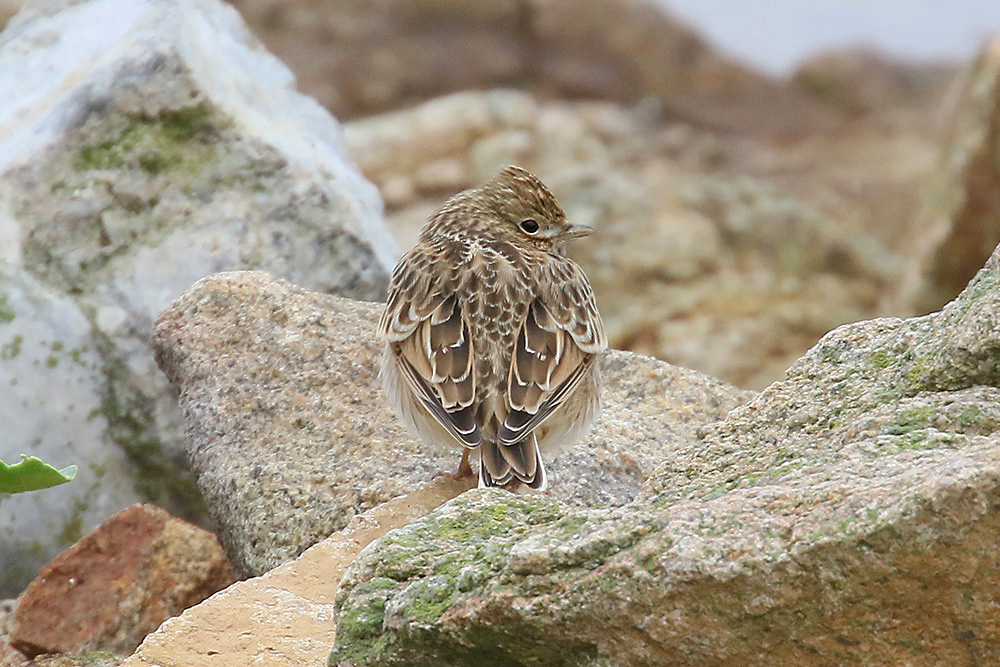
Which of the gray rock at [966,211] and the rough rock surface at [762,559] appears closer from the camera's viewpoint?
the rough rock surface at [762,559]

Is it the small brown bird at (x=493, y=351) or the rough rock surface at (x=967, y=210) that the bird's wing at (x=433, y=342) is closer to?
the small brown bird at (x=493, y=351)

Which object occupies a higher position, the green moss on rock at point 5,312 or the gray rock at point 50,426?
the green moss on rock at point 5,312

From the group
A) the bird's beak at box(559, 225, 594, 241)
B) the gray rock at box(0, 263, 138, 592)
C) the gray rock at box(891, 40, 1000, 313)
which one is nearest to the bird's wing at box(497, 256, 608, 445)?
the bird's beak at box(559, 225, 594, 241)

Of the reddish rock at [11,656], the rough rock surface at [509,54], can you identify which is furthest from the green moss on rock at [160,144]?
the rough rock surface at [509,54]

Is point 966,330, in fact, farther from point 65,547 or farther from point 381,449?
point 65,547

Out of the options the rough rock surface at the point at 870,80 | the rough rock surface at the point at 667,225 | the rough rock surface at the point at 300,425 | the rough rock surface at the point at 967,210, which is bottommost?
the rough rock surface at the point at 300,425

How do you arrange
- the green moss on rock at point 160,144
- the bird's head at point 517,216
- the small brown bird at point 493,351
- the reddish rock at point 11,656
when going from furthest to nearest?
1. the bird's head at point 517,216
2. the green moss on rock at point 160,144
3. the small brown bird at point 493,351
4. the reddish rock at point 11,656

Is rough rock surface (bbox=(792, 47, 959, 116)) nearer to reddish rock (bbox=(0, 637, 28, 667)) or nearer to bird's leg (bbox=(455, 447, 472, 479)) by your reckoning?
bird's leg (bbox=(455, 447, 472, 479))
